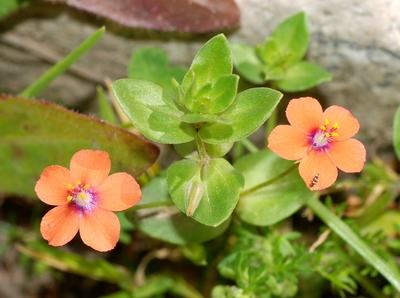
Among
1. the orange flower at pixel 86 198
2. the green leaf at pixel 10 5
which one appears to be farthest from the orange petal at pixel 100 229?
the green leaf at pixel 10 5

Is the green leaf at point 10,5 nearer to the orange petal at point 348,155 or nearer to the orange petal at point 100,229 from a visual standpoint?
the orange petal at point 100,229

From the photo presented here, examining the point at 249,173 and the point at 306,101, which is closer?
the point at 306,101

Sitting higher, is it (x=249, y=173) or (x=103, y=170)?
(x=103, y=170)

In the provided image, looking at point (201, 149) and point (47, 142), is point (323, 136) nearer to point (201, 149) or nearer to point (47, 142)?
point (201, 149)

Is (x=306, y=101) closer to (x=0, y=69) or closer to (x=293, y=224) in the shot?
(x=293, y=224)

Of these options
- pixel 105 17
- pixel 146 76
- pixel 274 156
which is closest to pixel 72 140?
pixel 146 76

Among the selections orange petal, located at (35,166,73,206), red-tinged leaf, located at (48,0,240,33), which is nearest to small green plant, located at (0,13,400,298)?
orange petal, located at (35,166,73,206)
